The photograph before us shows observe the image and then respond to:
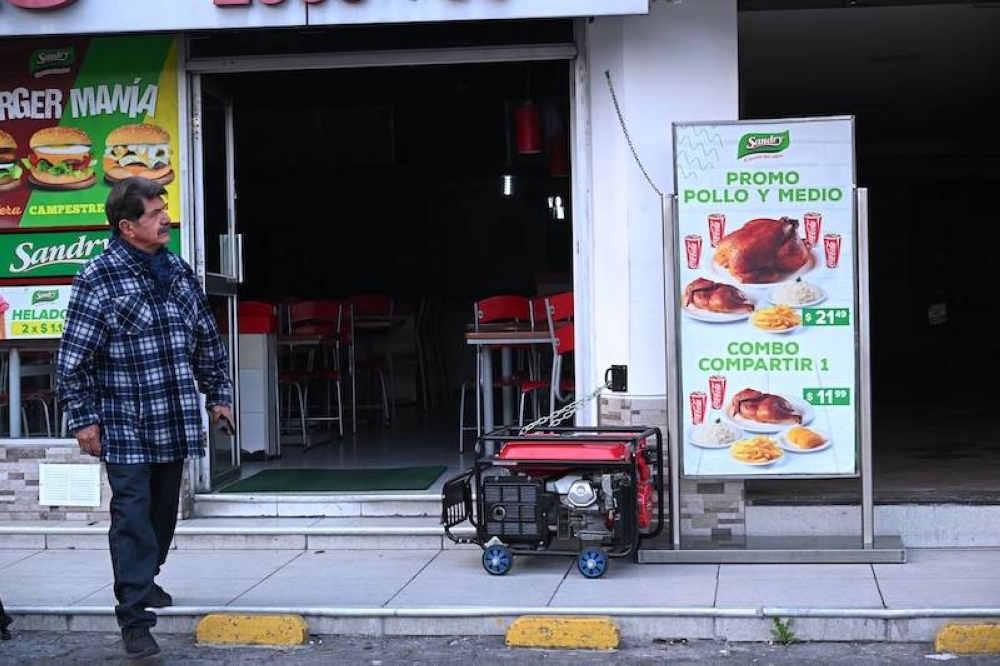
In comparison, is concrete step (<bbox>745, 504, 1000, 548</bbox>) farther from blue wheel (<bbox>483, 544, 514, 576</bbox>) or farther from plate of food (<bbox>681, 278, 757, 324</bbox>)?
blue wheel (<bbox>483, 544, 514, 576</bbox>)

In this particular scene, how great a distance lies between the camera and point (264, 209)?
15227 mm

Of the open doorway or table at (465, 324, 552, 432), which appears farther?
the open doorway

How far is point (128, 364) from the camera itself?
17.0 ft

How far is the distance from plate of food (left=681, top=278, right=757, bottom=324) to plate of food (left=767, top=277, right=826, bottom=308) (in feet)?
0.35

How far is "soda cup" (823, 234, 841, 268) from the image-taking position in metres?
6.24

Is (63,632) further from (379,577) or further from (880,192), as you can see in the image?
(880,192)

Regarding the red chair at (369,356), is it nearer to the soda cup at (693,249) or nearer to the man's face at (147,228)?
the soda cup at (693,249)

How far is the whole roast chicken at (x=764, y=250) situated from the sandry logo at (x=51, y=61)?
3.86m

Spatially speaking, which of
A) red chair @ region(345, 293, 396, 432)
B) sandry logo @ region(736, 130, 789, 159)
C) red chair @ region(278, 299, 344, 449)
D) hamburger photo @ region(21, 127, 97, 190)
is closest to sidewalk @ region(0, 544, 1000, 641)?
sandry logo @ region(736, 130, 789, 159)

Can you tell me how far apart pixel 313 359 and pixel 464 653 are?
19.6 ft

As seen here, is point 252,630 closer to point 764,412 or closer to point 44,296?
point 764,412

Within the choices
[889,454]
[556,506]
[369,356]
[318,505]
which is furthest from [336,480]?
[369,356]

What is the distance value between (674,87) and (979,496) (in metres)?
2.58

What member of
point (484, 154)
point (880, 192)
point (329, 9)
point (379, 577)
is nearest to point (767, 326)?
point (379, 577)
